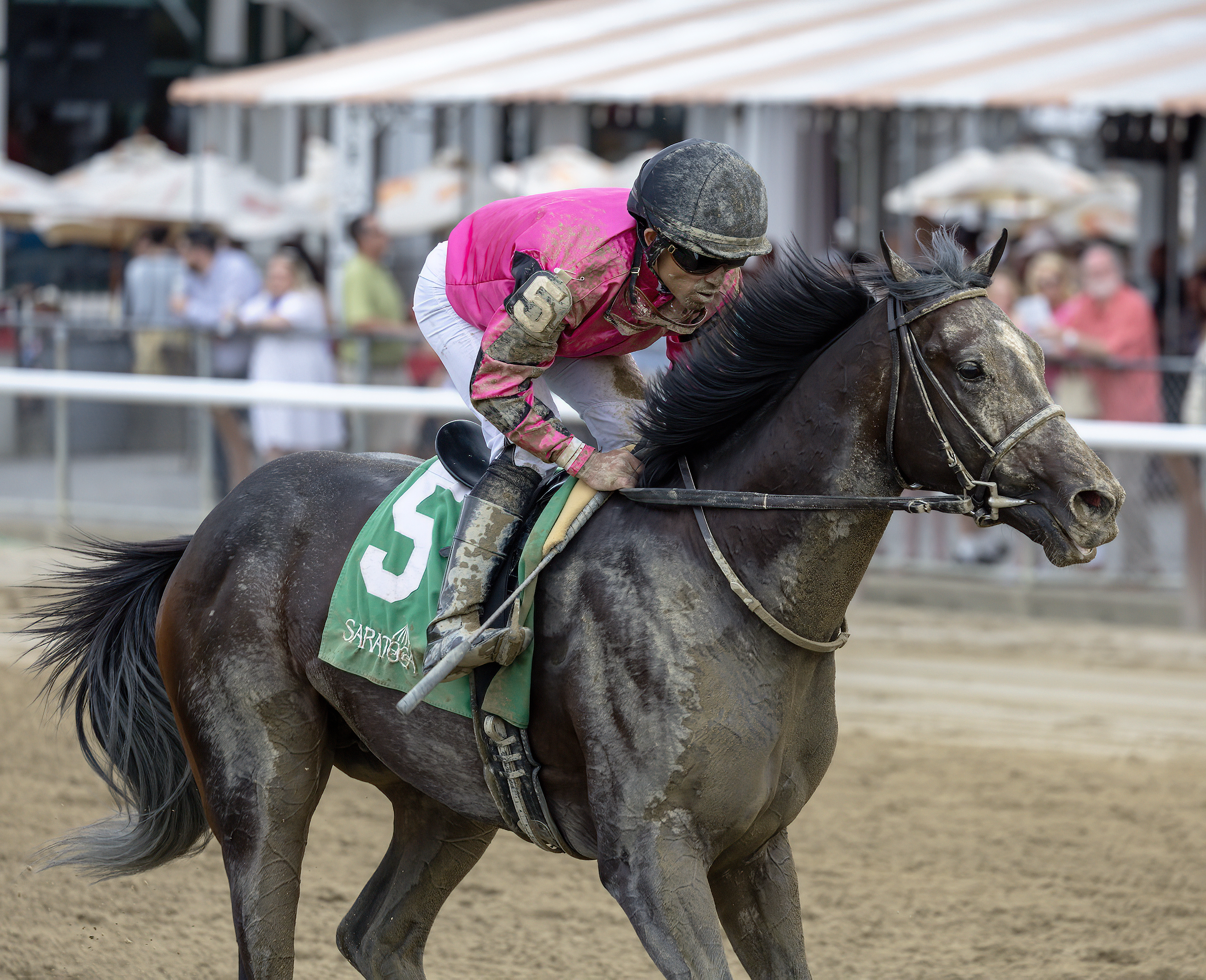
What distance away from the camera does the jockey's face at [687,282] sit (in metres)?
2.97

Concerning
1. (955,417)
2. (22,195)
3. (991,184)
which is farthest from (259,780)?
(22,195)

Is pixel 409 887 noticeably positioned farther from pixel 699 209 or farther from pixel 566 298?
pixel 699 209

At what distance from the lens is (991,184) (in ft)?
46.8

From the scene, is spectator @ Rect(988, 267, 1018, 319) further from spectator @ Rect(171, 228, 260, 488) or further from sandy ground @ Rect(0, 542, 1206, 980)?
spectator @ Rect(171, 228, 260, 488)

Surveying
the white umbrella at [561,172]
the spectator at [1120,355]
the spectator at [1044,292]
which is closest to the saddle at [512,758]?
the spectator at [1120,355]

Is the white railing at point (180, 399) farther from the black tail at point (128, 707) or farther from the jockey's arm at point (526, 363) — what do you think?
the jockey's arm at point (526, 363)

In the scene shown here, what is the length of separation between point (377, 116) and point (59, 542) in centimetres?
470

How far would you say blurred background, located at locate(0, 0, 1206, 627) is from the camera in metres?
8.27

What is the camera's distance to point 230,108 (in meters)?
18.9

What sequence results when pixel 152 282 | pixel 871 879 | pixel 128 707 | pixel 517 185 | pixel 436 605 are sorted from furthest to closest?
pixel 517 185 → pixel 152 282 → pixel 871 879 → pixel 128 707 → pixel 436 605

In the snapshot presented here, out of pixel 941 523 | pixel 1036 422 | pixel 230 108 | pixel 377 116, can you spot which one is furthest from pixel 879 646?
pixel 230 108

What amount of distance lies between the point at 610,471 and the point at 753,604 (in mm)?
401

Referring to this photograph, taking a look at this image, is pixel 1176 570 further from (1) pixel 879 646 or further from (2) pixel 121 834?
(2) pixel 121 834

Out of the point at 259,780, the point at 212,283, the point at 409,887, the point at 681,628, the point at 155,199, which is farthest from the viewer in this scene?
the point at 155,199
